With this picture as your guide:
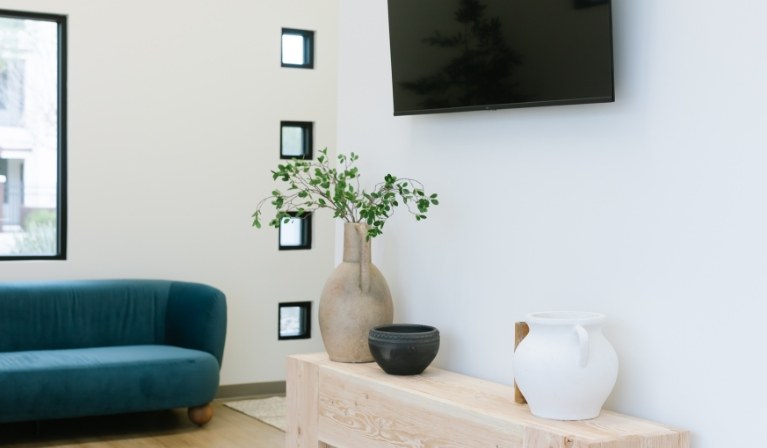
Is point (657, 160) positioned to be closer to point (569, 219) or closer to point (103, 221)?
point (569, 219)

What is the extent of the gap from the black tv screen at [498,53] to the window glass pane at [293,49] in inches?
124

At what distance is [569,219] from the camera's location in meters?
2.73

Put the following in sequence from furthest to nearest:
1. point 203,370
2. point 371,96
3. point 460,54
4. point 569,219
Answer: point 203,370
point 371,96
point 460,54
point 569,219

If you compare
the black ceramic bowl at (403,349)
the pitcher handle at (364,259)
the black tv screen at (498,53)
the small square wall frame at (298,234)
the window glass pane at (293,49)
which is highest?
the window glass pane at (293,49)

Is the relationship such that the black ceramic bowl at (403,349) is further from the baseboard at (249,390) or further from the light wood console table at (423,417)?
the baseboard at (249,390)

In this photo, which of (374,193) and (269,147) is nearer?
(374,193)

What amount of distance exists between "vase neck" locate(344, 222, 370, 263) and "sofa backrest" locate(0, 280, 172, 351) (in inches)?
106

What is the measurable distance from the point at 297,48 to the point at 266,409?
2.26 m

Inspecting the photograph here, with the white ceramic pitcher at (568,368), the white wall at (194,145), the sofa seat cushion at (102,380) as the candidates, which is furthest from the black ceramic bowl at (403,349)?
the white wall at (194,145)

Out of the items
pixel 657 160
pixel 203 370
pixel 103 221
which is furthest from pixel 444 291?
pixel 103 221

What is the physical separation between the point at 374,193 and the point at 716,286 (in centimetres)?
131

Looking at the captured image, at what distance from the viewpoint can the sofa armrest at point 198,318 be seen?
18.2 ft

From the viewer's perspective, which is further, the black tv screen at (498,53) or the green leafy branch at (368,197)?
the green leafy branch at (368,197)

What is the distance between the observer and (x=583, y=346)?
93.7 inches
